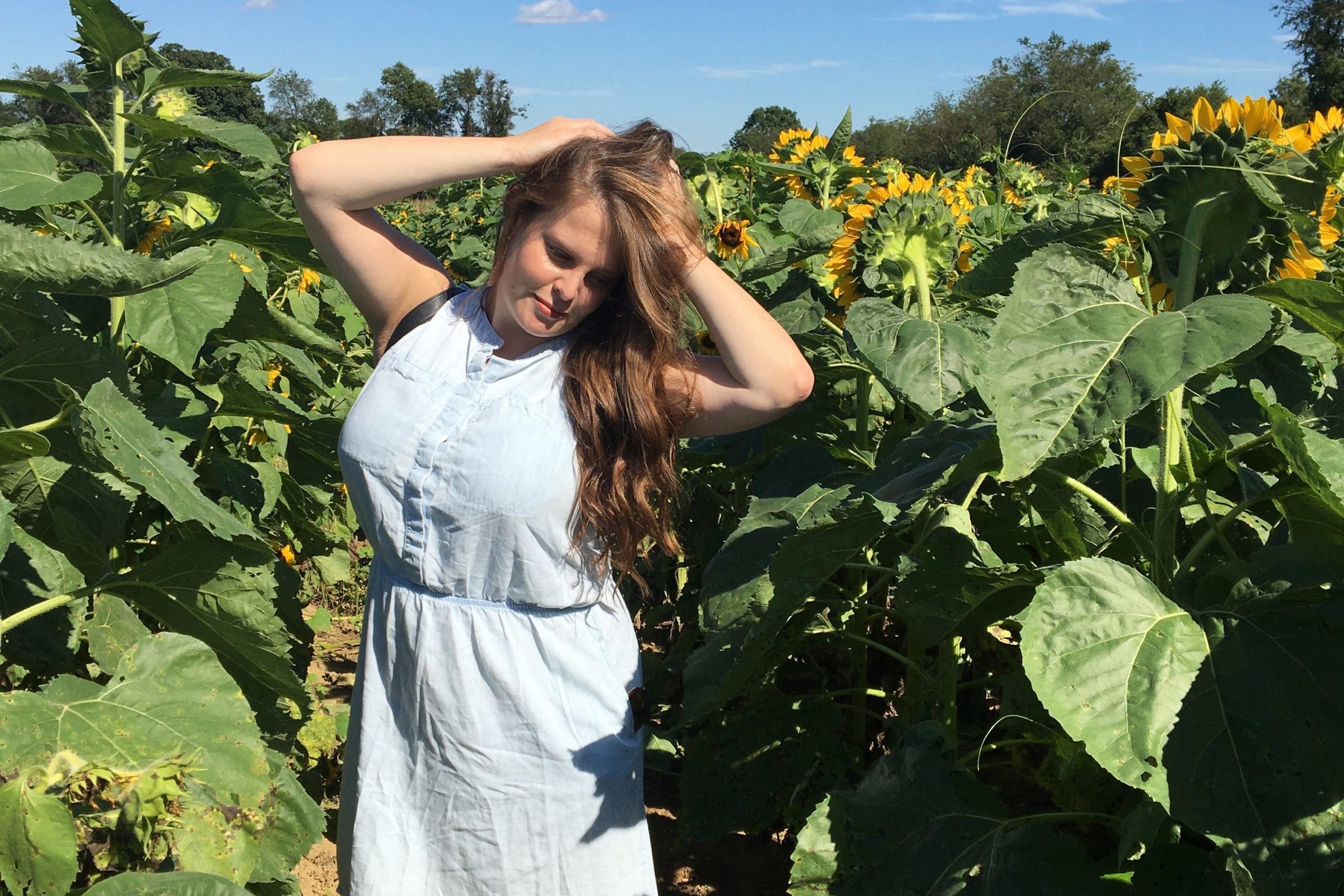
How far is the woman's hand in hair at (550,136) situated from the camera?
179 cm

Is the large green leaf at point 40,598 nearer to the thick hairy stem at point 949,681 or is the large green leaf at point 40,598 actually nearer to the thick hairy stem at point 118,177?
the thick hairy stem at point 118,177

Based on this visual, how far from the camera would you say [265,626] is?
1.76 m

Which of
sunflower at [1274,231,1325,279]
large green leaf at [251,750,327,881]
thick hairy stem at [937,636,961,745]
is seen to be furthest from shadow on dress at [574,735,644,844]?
sunflower at [1274,231,1325,279]

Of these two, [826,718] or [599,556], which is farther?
[826,718]

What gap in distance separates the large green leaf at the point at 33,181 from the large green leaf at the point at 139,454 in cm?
65

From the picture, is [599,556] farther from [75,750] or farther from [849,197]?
[849,197]

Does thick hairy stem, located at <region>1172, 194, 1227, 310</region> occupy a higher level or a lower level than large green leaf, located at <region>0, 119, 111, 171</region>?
lower

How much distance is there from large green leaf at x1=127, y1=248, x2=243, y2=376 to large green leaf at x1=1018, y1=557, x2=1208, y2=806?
1361 mm

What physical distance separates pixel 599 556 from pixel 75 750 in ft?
2.45

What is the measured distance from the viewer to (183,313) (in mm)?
1980

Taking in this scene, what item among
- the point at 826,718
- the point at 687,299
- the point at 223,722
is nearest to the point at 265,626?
the point at 223,722

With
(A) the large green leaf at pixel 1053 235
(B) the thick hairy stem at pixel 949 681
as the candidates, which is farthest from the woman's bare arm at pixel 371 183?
(B) the thick hairy stem at pixel 949 681

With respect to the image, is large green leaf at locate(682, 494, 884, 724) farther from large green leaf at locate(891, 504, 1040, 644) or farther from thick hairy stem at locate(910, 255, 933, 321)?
thick hairy stem at locate(910, 255, 933, 321)

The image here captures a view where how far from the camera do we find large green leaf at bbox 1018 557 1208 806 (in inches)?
51.1
